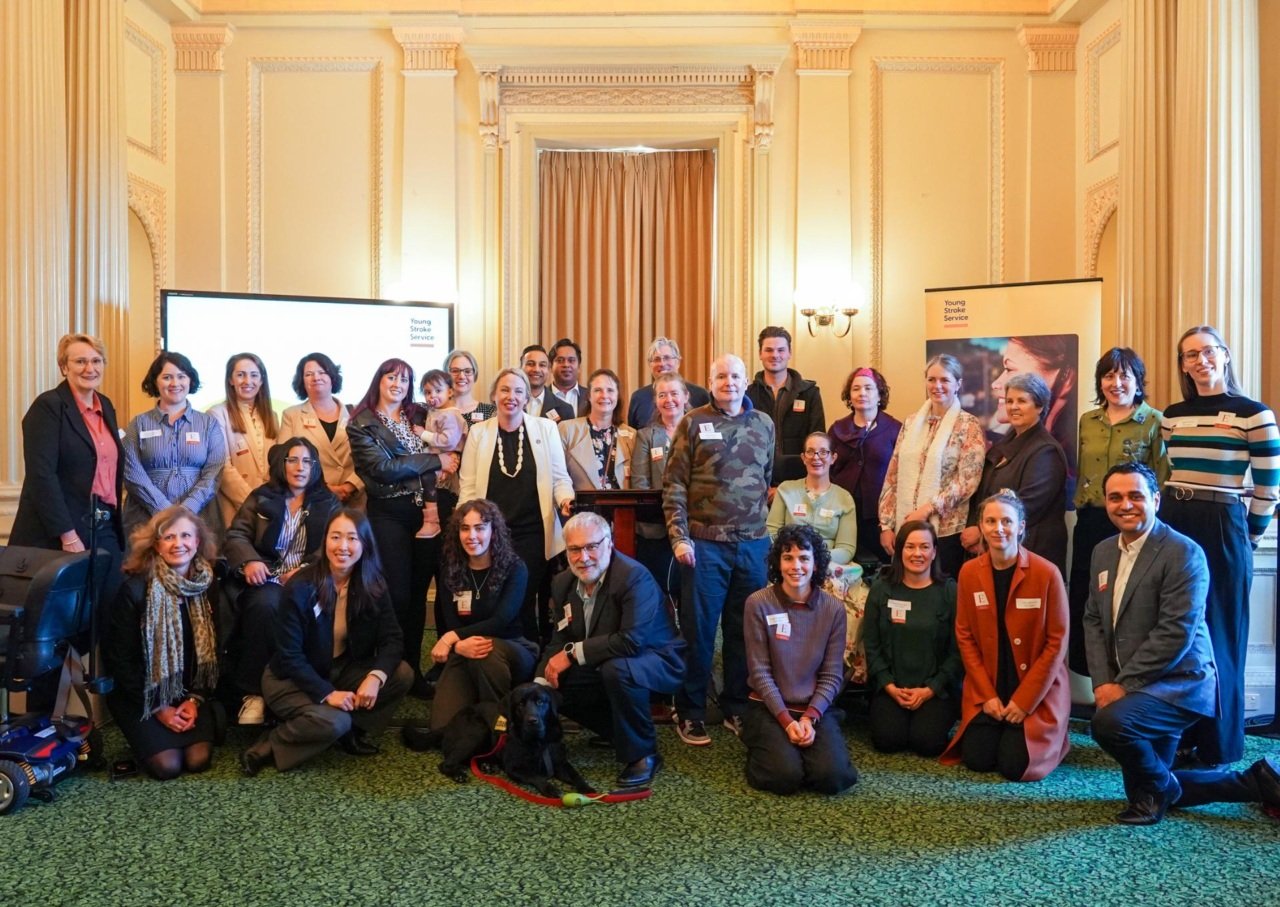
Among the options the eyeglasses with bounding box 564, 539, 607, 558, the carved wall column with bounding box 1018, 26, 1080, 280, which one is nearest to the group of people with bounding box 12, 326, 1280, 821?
the eyeglasses with bounding box 564, 539, 607, 558

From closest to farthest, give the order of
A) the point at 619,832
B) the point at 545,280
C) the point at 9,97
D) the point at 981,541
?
the point at 619,832, the point at 981,541, the point at 9,97, the point at 545,280

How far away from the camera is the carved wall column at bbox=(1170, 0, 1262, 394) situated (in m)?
4.73

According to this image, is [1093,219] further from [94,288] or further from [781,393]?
[94,288]

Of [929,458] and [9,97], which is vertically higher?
[9,97]

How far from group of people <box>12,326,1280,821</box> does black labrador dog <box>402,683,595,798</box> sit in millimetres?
152

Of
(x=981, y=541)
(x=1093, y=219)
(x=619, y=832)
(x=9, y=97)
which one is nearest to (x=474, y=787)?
(x=619, y=832)

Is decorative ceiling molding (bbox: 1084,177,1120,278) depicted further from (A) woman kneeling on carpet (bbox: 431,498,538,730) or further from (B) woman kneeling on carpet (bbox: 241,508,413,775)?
(B) woman kneeling on carpet (bbox: 241,508,413,775)

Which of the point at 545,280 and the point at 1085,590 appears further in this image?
the point at 545,280

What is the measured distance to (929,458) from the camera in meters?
4.52

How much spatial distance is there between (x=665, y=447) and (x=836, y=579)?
37.9 inches

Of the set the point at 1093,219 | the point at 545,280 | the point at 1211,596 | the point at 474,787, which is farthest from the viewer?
the point at 545,280

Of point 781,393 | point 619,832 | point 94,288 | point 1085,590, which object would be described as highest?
point 94,288

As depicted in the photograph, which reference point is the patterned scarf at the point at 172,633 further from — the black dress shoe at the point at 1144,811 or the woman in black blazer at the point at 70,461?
the black dress shoe at the point at 1144,811

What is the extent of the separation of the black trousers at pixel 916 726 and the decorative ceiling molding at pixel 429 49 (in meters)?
5.37
